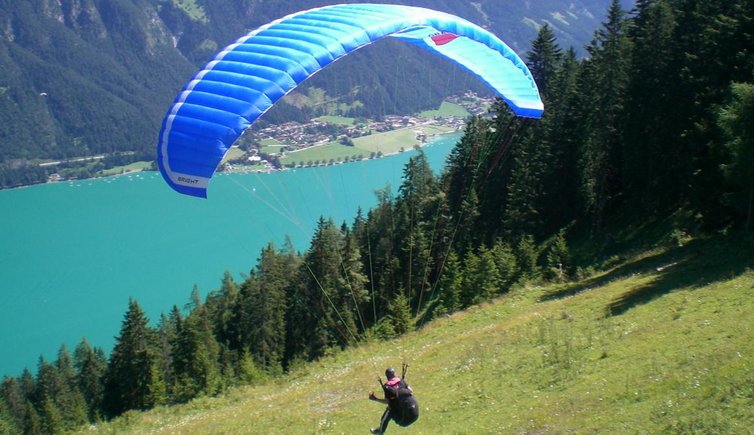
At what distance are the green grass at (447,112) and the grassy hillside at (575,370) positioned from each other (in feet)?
377

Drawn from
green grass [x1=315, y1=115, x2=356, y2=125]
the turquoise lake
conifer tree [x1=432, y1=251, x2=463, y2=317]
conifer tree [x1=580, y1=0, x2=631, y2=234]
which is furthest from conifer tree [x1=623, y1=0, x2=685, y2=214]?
green grass [x1=315, y1=115, x2=356, y2=125]

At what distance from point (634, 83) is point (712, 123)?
664cm

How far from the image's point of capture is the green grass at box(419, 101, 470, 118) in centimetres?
13296

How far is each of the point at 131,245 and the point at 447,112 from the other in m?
76.2

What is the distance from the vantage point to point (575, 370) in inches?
423

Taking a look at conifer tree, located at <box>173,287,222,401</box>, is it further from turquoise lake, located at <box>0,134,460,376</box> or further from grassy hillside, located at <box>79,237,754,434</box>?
turquoise lake, located at <box>0,134,460,376</box>

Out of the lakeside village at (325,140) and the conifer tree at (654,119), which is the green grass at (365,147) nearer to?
the lakeside village at (325,140)

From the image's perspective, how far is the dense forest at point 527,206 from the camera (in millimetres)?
19688

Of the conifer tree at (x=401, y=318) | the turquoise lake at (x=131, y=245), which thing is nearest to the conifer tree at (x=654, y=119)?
the conifer tree at (x=401, y=318)

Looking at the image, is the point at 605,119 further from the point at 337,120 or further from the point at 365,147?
the point at 337,120

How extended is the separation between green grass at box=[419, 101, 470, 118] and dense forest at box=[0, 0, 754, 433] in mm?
94804

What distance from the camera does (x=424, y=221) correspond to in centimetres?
3522

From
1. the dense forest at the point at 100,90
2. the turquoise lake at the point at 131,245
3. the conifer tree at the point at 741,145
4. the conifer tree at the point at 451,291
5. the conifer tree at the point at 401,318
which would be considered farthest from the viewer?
the dense forest at the point at 100,90

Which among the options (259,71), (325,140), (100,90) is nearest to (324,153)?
(325,140)
